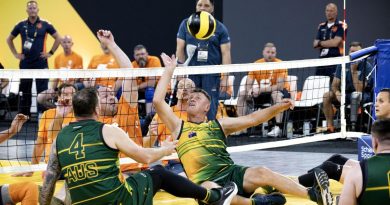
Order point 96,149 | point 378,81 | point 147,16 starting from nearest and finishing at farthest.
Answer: point 96,149 < point 378,81 < point 147,16

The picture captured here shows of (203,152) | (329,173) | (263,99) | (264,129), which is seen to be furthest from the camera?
(264,129)

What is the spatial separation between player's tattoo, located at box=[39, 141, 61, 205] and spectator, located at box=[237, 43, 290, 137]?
736 centimetres

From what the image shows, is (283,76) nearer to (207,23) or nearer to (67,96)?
(207,23)

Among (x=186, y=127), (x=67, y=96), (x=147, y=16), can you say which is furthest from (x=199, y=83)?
(x=147, y=16)

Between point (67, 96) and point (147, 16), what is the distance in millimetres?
9391

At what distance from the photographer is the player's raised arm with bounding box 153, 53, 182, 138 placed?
297 inches

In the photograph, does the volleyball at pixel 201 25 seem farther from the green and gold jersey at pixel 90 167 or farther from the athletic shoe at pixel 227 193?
the green and gold jersey at pixel 90 167

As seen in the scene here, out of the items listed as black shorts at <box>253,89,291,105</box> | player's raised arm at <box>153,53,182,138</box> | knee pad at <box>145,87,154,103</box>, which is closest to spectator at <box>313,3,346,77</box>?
black shorts at <box>253,89,291,105</box>

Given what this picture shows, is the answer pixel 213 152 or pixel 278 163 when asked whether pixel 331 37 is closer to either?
pixel 278 163

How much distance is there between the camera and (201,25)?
31.9 ft

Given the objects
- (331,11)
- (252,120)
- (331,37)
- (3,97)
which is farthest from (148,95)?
(252,120)

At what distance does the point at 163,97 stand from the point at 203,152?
0.67 metres

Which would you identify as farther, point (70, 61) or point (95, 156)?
point (70, 61)

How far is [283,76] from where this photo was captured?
1402cm
